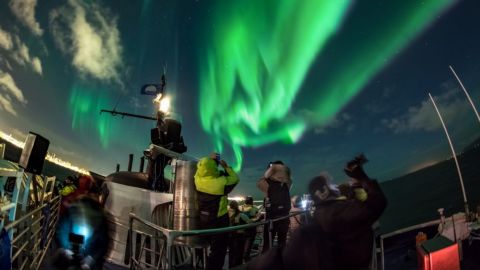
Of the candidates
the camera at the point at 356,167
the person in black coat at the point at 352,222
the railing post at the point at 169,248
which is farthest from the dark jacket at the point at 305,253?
the railing post at the point at 169,248

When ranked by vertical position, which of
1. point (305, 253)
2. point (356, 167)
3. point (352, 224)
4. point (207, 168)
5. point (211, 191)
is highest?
point (207, 168)

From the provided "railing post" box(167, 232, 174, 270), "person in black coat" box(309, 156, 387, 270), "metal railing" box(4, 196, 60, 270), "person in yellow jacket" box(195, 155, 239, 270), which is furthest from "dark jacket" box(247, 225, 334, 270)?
"metal railing" box(4, 196, 60, 270)

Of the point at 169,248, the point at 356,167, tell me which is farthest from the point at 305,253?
the point at 169,248

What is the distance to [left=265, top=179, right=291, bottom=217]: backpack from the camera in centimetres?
648

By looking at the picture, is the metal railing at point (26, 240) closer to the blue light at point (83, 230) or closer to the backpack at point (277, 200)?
the blue light at point (83, 230)

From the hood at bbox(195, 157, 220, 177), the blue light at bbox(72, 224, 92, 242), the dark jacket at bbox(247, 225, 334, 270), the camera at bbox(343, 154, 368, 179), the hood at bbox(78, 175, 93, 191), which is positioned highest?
the hood at bbox(195, 157, 220, 177)

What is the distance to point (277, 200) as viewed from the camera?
6469 mm

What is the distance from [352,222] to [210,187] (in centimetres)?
368

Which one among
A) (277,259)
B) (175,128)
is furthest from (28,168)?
(175,128)

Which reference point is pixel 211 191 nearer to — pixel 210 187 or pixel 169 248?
pixel 210 187

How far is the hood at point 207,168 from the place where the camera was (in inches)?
227

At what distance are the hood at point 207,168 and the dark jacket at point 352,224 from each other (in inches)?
133

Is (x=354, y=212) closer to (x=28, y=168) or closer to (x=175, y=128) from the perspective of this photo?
(x=28, y=168)

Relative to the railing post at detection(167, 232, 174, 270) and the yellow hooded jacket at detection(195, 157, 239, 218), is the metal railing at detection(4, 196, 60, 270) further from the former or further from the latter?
the yellow hooded jacket at detection(195, 157, 239, 218)
